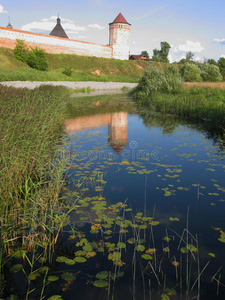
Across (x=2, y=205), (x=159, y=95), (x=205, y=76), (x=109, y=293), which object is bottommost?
(x=109, y=293)

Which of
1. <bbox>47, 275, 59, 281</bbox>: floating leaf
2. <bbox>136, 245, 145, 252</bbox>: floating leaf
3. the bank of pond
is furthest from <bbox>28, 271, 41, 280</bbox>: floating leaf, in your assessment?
<bbox>136, 245, 145, 252</bbox>: floating leaf

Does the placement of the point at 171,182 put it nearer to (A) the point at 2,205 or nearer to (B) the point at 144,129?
(A) the point at 2,205

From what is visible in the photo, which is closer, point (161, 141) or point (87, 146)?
point (87, 146)

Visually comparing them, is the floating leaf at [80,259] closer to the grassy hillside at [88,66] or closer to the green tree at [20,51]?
the grassy hillside at [88,66]

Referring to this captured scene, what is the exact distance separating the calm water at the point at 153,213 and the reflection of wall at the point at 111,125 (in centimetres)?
20

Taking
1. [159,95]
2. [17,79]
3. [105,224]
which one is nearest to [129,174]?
[105,224]

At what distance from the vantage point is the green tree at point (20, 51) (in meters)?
40.2

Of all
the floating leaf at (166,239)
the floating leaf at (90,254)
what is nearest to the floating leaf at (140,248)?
the floating leaf at (166,239)

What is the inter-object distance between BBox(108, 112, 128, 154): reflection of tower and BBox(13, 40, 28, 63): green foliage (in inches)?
1216

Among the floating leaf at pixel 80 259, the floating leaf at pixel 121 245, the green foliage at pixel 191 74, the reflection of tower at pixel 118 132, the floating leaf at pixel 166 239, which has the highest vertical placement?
the green foliage at pixel 191 74

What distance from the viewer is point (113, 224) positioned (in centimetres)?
377

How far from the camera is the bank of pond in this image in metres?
2.78

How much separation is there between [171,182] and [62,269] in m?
3.01

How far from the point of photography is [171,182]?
17.6ft
